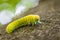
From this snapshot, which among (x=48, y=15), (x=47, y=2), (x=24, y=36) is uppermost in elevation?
(x=47, y=2)

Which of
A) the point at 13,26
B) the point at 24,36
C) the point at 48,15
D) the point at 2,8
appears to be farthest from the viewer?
the point at 2,8

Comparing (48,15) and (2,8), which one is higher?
(2,8)

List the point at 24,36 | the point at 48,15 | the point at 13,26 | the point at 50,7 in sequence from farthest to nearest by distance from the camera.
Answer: the point at 50,7
the point at 48,15
the point at 13,26
the point at 24,36

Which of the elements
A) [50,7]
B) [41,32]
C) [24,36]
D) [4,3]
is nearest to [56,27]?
[41,32]

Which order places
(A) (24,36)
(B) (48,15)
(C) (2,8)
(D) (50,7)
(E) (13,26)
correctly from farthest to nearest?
(C) (2,8)
(D) (50,7)
(B) (48,15)
(E) (13,26)
(A) (24,36)

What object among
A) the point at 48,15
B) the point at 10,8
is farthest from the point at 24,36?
the point at 10,8

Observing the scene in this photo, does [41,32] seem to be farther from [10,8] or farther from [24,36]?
[10,8]

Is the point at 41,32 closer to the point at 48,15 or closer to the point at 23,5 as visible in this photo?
the point at 48,15

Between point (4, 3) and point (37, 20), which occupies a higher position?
point (4, 3)

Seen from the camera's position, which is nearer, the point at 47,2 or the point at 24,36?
the point at 24,36
